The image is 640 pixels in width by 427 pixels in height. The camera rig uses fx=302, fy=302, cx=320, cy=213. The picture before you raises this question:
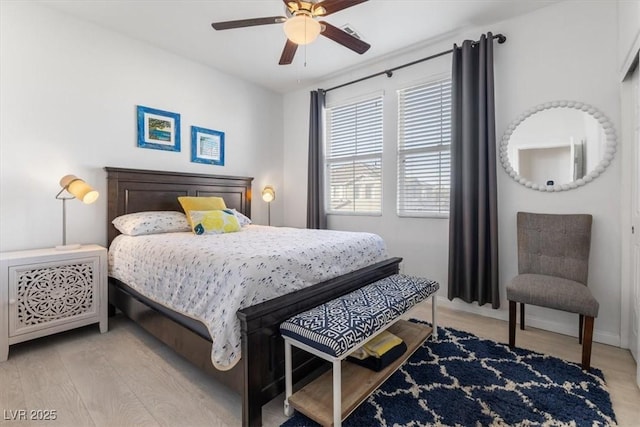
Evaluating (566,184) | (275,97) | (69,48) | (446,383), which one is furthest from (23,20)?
(566,184)

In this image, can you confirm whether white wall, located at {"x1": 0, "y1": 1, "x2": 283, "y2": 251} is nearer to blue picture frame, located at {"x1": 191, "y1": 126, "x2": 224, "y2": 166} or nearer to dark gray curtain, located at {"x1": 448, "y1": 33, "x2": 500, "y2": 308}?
blue picture frame, located at {"x1": 191, "y1": 126, "x2": 224, "y2": 166}

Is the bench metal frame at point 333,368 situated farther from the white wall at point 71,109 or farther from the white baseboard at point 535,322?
the white wall at point 71,109

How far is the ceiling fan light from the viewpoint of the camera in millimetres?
1949

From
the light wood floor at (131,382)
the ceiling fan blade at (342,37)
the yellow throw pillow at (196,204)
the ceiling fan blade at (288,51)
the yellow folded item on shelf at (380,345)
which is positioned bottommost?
the light wood floor at (131,382)

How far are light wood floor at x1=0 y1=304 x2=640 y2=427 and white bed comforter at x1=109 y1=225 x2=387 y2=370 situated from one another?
1.45 feet

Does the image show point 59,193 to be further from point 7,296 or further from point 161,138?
point 161,138

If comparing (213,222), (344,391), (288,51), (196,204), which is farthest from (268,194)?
(344,391)

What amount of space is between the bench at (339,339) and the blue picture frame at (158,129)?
8.98 feet

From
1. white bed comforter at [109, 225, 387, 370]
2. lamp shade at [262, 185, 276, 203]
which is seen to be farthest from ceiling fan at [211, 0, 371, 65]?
lamp shade at [262, 185, 276, 203]

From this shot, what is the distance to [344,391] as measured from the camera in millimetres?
1612

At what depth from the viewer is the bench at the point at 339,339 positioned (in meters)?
1.42

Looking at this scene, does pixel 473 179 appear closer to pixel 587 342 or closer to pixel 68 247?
pixel 587 342

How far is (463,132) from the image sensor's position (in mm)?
2938

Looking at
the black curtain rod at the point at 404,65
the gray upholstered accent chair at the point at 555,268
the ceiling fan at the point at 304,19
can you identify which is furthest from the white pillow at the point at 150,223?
the gray upholstered accent chair at the point at 555,268
